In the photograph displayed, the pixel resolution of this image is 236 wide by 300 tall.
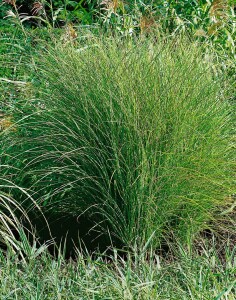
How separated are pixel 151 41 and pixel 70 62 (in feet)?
2.78

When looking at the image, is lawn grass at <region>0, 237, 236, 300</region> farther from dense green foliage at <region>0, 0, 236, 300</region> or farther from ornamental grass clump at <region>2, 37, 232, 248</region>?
ornamental grass clump at <region>2, 37, 232, 248</region>

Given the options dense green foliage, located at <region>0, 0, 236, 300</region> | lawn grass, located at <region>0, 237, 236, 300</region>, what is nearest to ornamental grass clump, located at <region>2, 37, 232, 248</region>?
dense green foliage, located at <region>0, 0, 236, 300</region>

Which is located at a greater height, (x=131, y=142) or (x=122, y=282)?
(x=131, y=142)

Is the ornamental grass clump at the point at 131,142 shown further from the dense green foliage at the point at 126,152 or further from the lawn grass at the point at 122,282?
the lawn grass at the point at 122,282

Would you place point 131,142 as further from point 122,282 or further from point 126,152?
point 122,282

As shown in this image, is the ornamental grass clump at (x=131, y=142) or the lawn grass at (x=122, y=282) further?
the ornamental grass clump at (x=131, y=142)

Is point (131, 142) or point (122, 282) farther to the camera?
point (131, 142)

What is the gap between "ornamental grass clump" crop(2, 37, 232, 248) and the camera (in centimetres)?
414

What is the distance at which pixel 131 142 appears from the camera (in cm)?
411

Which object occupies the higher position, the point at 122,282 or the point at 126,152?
the point at 126,152

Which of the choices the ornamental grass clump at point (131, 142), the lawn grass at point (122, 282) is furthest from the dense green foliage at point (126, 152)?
the lawn grass at point (122, 282)

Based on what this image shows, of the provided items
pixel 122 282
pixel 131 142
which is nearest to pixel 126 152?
pixel 131 142

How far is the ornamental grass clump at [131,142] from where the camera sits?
4.14 m

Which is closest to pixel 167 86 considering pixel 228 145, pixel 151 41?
pixel 228 145
